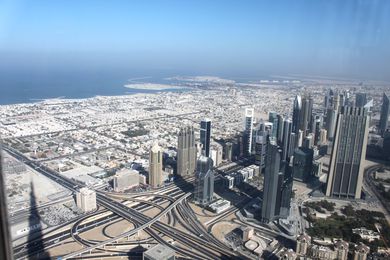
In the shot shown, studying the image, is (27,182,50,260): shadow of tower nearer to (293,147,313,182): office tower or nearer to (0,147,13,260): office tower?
(0,147,13,260): office tower

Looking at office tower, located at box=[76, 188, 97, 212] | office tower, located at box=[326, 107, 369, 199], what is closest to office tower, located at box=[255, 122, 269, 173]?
office tower, located at box=[326, 107, 369, 199]

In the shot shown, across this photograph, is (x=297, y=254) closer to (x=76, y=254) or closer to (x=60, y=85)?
(x=76, y=254)

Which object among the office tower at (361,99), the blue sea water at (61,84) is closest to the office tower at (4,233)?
the office tower at (361,99)

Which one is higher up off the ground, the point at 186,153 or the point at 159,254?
the point at 186,153

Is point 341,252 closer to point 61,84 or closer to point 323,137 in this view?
point 323,137

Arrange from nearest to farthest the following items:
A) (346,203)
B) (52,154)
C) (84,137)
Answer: (346,203), (52,154), (84,137)

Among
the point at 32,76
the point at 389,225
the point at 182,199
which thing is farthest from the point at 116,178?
the point at 32,76

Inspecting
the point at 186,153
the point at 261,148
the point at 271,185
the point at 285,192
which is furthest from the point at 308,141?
the point at 271,185
